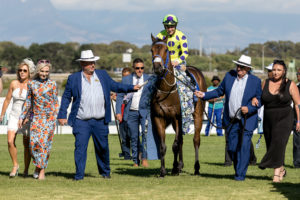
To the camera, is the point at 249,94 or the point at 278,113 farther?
the point at 249,94

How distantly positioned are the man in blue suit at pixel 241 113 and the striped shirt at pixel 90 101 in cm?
227

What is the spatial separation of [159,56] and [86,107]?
62.3 inches

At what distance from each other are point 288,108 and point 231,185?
1751 millimetres

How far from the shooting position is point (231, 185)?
38.3 ft

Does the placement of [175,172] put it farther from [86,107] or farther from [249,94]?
[86,107]

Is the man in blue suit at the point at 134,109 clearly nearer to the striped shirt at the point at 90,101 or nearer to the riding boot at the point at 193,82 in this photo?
the riding boot at the point at 193,82

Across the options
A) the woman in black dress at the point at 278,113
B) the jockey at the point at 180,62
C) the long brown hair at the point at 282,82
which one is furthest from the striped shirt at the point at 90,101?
the long brown hair at the point at 282,82

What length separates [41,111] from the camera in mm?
12305

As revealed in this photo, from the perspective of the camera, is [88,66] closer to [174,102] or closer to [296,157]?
[174,102]

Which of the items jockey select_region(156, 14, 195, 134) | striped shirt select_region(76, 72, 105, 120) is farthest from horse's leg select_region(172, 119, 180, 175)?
striped shirt select_region(76, 72, 105, 120)

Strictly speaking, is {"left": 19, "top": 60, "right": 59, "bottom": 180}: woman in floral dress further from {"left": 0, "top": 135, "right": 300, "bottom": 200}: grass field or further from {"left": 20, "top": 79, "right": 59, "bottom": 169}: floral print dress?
{"left": 0, "top": 135, "right": 300, "bottom": 200}: grass field

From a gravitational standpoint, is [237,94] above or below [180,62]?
below

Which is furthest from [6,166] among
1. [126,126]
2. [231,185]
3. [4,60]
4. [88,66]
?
[4,60]

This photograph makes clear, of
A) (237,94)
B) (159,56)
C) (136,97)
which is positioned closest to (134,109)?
(136,97)
